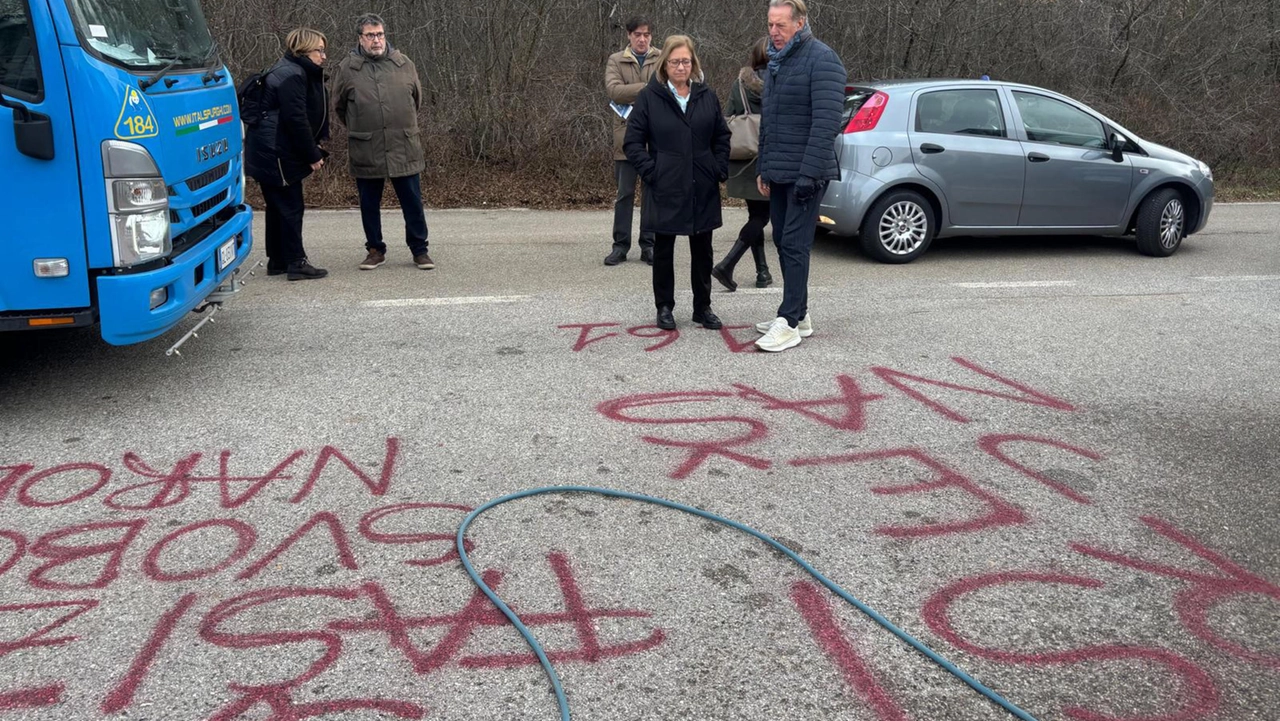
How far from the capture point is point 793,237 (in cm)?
599

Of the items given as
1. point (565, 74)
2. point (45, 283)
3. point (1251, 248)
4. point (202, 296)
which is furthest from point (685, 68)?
point (565, 74)

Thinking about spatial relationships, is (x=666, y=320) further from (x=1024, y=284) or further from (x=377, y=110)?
(x=1024, y=284)

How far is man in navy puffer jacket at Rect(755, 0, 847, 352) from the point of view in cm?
570

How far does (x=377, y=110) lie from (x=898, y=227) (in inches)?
173

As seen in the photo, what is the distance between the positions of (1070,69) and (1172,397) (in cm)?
1315

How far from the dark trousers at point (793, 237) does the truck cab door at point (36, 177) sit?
3.67m

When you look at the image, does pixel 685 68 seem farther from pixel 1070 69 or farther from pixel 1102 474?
pixel 1070 69

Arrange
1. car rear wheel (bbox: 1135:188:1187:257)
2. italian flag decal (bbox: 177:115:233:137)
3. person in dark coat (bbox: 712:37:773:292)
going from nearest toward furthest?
italian flag decal (bbox: 177:115:233:137) < person in dark coat (bbox: 712:37:773:292) < car rear wheel (bbox: 1135:188:1187:257)

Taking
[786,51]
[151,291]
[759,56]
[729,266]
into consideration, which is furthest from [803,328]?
[151,291]

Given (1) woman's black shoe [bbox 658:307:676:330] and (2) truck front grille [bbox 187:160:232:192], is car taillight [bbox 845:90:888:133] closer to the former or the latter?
(1) woman's black shoe [bbox 658:307:676:330]

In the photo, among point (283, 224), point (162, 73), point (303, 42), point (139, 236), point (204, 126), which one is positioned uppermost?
point (303, 42)

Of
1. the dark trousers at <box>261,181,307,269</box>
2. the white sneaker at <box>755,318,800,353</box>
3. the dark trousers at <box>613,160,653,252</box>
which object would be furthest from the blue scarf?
the dark trousers at <box>261,181,307,269</box>

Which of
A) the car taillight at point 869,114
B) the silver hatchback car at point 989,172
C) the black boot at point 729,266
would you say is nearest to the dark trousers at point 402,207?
the black boot at point 729,266

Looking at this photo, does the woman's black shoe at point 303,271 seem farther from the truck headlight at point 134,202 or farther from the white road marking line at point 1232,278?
the white road marking line at point 1232,278
